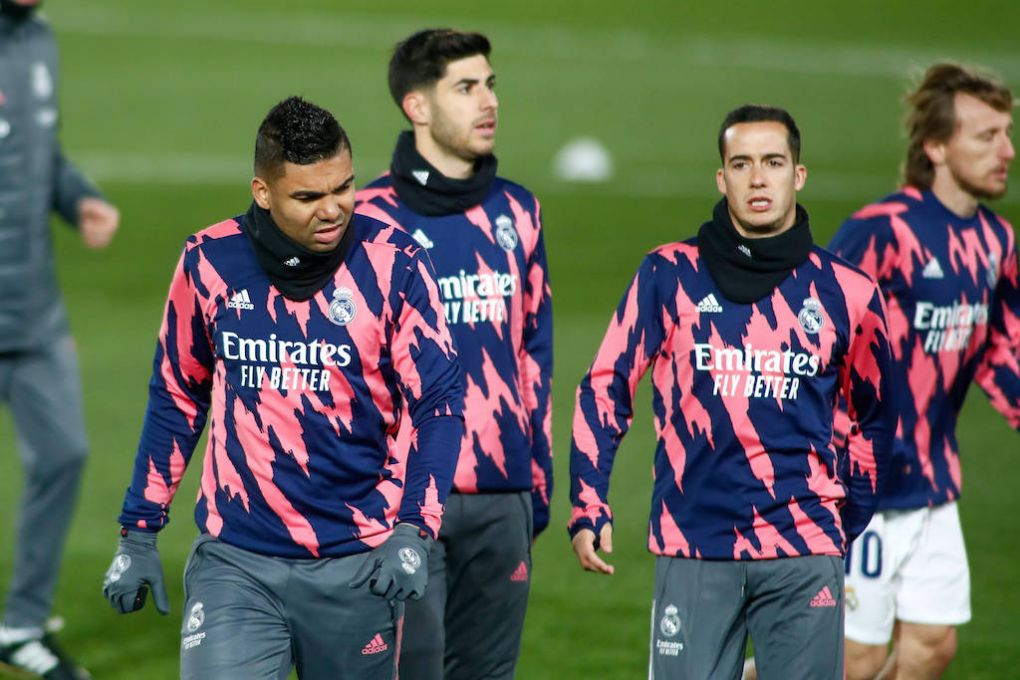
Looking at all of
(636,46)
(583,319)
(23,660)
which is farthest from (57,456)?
(636,46)

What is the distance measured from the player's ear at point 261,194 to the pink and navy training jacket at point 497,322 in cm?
86

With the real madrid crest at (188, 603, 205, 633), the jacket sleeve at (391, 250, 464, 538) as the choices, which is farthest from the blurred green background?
the jacket sleeve at (391, 250, 464, 538)

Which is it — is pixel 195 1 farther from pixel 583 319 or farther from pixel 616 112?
pixel 583 319

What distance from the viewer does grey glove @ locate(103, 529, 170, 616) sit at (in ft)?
16.8

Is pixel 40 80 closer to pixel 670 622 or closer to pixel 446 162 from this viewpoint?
pixel 446 162

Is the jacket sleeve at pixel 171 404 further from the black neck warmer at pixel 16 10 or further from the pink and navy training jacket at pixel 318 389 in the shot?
the black neck warmer at pixel 16 10

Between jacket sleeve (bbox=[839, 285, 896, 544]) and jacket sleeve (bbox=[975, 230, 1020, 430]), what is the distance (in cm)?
139

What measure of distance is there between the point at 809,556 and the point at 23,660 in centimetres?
357

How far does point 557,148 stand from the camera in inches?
989

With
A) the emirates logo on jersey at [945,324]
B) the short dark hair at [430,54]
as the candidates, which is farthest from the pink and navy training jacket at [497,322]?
the emirates logo on jersey at [945,324]

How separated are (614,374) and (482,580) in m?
1.01

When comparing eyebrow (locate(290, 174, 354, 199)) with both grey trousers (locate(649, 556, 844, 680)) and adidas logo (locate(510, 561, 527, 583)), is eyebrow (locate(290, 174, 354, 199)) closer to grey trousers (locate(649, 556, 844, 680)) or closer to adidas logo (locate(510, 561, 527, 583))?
grey trousers (locate(649, 556, 844, 680))

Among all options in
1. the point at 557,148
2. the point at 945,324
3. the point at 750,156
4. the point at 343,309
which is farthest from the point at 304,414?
the point at 557,148

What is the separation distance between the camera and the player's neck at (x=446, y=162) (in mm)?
6344
